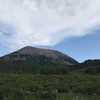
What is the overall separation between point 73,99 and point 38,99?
181 cm

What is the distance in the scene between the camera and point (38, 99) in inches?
685

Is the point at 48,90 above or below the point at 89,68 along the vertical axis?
below

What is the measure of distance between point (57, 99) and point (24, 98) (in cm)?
166

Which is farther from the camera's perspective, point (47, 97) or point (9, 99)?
point (47, 97)

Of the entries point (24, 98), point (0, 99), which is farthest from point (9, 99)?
point (0, 99)

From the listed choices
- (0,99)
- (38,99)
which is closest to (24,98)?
(38,99)

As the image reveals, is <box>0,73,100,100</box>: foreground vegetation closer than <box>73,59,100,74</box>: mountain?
Yes

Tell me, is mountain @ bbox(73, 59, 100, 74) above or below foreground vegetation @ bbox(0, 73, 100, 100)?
above

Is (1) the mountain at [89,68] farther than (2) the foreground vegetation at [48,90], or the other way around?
(1) the mountain at [89,68]

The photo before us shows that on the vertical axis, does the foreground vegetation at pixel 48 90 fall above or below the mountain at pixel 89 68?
below

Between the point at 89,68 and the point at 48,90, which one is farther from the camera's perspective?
the point at 89,68

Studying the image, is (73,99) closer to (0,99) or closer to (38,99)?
(38,99)

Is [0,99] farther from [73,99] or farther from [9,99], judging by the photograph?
[73,99]

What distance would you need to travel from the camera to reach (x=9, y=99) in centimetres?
1694
